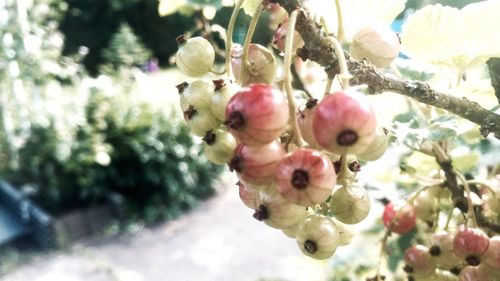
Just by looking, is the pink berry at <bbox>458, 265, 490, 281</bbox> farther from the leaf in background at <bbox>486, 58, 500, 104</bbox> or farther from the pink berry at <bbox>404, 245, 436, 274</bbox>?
the leaf in background at <bbox>486, 58, 500, 104</bbox>

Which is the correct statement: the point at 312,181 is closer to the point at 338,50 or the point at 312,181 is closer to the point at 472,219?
the point at 338,50

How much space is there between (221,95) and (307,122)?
10cm

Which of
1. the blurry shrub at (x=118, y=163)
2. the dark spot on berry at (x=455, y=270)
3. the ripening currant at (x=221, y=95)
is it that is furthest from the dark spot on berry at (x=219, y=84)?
the blurry shrub at (x=118, y=163)

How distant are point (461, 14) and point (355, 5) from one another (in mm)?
126

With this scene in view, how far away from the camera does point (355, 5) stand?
0.71 metres

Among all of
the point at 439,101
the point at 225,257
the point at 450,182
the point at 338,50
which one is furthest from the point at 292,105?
the point at 225,257

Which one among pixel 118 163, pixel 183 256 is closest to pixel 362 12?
pixel 183 256

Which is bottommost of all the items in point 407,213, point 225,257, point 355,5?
point 225,257

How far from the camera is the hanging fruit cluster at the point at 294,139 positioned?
17.6 inches

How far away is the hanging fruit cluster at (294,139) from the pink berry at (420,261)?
0.06ft

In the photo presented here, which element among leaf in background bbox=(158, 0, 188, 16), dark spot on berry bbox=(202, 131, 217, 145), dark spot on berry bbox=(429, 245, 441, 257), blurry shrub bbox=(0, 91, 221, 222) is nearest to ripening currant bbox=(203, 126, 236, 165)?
dark spot on berry bbox=(202, 131, 217, 145)

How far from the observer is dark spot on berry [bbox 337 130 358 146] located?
441 millimetres

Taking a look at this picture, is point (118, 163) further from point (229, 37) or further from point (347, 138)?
point (347, 138)

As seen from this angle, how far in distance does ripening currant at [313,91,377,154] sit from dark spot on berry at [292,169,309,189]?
27 mm
